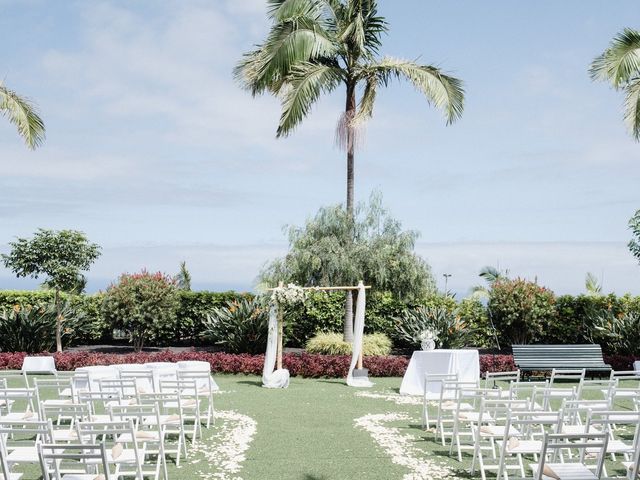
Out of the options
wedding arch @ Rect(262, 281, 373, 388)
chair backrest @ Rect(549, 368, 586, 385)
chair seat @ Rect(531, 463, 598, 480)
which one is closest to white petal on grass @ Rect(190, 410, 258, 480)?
chair seat @ Rect(531, 463, 598, 480)

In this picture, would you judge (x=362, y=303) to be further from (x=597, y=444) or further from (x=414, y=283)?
(x=597, y=444)

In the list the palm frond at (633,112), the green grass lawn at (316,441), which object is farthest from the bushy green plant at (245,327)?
the palm frond at (633,112)

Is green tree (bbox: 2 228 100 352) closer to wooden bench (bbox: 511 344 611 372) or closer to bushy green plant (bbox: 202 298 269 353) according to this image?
bushy green plant (bbox: 202 298 269 353)

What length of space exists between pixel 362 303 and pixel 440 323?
469 centimetres

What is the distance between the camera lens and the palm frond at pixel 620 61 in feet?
60.3

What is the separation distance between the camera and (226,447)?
9.25 metres

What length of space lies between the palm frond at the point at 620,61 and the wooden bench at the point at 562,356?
626 cm

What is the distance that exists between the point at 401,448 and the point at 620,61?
42.5 feet

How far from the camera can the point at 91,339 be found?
918 inches

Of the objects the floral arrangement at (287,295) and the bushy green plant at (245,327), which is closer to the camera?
the floral arrangement at (287,295)

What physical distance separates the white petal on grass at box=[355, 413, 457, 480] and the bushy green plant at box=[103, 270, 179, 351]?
33.3ft

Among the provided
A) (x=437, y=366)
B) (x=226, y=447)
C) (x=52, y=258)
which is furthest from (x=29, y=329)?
(x=226, y=447)

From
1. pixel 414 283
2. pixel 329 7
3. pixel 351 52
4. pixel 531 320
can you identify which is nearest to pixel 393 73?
pixel 351 52

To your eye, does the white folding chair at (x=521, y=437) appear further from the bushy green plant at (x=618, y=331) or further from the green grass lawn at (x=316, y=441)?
the bushy green plant at (x=618, y=331)
